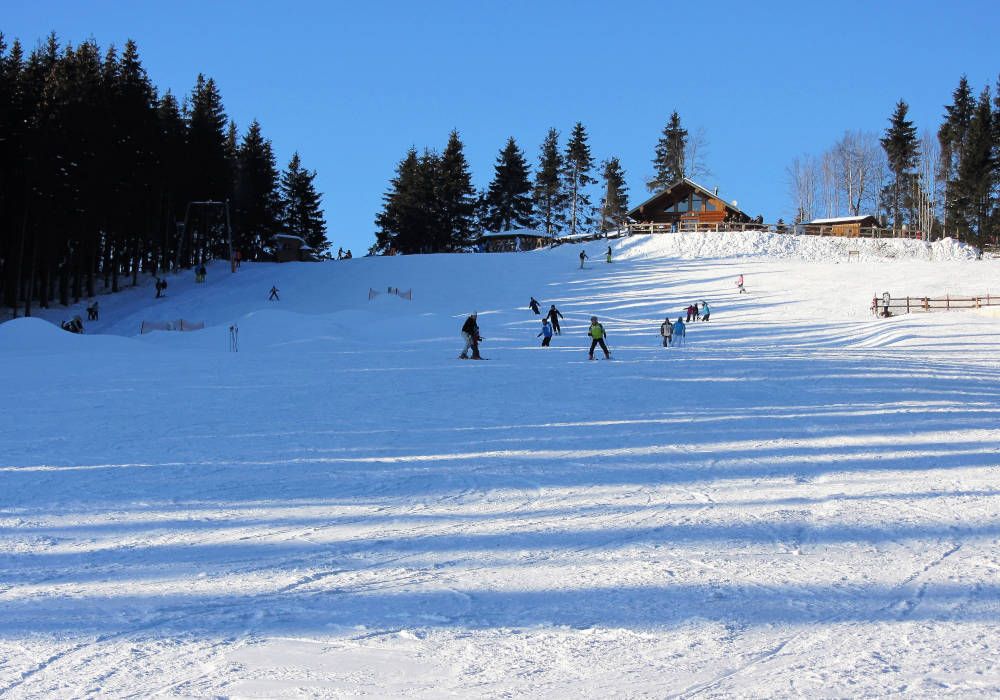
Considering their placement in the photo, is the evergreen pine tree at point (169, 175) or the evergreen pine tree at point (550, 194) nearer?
the evergreen pine tree at point (169, 175)

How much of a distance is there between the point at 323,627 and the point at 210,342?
2581cm

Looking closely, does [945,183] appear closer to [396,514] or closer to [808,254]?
[808,254]

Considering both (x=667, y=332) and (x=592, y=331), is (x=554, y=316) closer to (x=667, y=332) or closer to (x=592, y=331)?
(x=667, y=332)

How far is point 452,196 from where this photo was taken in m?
77.3

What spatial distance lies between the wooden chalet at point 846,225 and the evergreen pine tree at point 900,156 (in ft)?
37.2

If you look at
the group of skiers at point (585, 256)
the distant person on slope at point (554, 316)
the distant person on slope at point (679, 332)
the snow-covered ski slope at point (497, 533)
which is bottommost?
the snow-covered ski slope at point (497, 533)

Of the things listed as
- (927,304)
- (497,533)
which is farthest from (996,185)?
(497,533)

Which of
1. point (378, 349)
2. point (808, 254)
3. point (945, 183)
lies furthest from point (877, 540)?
point (945, 183)

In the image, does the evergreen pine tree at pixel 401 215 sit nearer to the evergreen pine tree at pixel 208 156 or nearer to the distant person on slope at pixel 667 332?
the evergreen pine tree at pixel 208 156

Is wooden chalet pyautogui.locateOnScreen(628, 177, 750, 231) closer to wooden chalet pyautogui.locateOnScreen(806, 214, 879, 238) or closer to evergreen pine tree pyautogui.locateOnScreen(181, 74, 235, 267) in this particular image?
wooden chalet pyautogui.locateOnScreen(806, 214, 879, 238)

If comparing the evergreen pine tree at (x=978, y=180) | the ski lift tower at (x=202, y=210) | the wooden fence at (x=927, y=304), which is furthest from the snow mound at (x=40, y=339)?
the evergreen pine tree at (x=978, y=180)

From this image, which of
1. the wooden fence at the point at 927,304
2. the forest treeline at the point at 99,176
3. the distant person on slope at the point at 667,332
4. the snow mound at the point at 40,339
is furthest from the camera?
the forest treeline at the point at 99,176

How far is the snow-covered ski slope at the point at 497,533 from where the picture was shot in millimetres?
3803

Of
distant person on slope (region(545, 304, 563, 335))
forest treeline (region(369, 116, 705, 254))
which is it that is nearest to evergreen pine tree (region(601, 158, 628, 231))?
Answer: forest treeline (region(369, 116, 705, 254))
